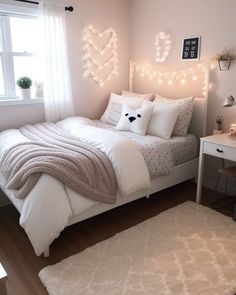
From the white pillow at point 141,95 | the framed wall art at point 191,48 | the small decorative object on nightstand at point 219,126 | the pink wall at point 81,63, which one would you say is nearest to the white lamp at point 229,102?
the small decorative object on nightstand at point 219,126

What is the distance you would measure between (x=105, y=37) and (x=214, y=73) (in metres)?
1.52

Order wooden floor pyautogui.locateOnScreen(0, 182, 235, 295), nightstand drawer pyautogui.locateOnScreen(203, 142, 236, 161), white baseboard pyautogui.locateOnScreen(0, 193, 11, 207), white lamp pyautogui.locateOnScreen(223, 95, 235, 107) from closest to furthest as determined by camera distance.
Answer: wooden floor pyautogui.locateOnScreen(0, 182, 235, 295)
nightstand drawer pyautogui.locateOnScreen(203, 142, 236, 161)
white lamp pyautogui.locateOnScreen(223, 95, 235, 107)
white baseboard pyautogui.locateOnScreen(0, 193, 11, 207)

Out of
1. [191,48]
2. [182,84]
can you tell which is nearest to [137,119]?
[182,84]

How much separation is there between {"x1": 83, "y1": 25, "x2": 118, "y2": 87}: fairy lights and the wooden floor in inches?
69.1

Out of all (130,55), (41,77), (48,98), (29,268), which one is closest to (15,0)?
(41,77)

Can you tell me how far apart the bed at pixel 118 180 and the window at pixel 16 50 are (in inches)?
25.9

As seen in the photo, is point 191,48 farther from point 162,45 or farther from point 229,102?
point 229,102

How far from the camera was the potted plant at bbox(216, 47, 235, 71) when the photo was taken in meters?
2.76

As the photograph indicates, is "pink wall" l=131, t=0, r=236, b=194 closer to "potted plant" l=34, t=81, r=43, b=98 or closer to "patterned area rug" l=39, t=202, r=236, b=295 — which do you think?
"patterned area rug" l=39, t=202, r=236, b=295

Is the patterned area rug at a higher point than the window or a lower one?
lower

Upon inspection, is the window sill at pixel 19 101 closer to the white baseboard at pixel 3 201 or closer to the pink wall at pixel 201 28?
the white baseboard at pixel 3 201

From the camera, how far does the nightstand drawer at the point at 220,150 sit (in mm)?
2369

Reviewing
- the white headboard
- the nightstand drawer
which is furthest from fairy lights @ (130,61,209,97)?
the nightstand drawer

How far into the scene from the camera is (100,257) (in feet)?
6.49
